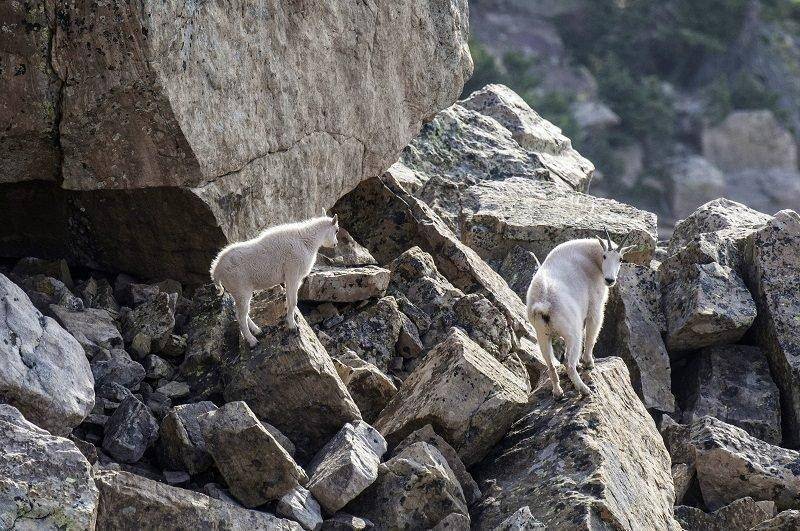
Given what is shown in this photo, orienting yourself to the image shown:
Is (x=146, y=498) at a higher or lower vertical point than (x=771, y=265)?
lower

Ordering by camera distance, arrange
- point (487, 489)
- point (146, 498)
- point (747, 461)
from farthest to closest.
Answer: point (747, 461) < point (487, 489) < point (146, 498)

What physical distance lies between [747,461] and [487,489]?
3.45m

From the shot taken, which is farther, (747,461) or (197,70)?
(747,461)

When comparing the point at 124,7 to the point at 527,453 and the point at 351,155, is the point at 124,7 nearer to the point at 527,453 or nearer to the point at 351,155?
the point at 351,155

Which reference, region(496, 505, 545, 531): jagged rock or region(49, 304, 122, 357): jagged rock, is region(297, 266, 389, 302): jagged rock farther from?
region(496, 505, 545, 531): jagged rock

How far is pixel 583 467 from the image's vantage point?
34.3 feet

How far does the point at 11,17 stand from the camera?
11125 millimetres

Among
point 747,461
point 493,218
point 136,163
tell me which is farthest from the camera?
point 493,218

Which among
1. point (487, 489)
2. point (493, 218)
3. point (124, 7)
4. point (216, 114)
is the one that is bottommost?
point (487, 489)

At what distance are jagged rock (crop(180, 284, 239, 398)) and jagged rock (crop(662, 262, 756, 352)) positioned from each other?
5.95 meters

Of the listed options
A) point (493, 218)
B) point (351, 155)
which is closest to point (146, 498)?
point (351, 155)

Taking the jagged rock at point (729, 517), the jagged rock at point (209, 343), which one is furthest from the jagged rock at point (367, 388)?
the jagged rock at point (729, 517)

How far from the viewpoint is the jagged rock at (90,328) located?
11337mm

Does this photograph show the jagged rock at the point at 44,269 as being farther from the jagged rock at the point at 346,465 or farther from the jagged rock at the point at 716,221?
the jagged rock at the point at 716,221
